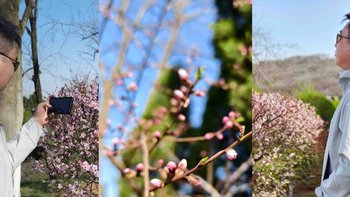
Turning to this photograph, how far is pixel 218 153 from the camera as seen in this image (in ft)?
15.5

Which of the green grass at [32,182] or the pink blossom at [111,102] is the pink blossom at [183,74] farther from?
the green grass at [32,182]

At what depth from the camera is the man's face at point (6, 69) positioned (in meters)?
4.14

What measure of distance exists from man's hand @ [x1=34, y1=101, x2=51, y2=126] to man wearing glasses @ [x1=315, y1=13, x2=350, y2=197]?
1.88m

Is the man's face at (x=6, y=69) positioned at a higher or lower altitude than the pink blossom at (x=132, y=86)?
higher

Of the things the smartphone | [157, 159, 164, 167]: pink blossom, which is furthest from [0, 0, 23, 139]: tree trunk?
[157, 159, 164, 167]: pink blossom

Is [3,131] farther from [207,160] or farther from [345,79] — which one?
[345,79]

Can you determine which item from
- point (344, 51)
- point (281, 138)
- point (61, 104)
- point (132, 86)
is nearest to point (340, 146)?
point (344, 51)

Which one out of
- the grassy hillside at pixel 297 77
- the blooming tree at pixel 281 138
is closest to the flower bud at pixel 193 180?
the blooming tree at pixel 281 138

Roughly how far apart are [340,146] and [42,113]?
6.63 feet

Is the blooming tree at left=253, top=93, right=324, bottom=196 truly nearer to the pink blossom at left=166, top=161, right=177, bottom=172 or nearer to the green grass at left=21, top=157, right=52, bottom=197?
the pink blossom at left=166, top=161, right=177, bottom=172

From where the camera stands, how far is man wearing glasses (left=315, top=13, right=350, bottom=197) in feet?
10.8

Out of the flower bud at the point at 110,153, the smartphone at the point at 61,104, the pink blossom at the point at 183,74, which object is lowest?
the flower bud at the point at 110,153

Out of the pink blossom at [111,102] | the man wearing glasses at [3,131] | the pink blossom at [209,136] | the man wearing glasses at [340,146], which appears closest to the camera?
the man wearing glasses at [340,146]

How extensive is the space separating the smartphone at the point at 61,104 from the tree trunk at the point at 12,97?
0.68 feet
